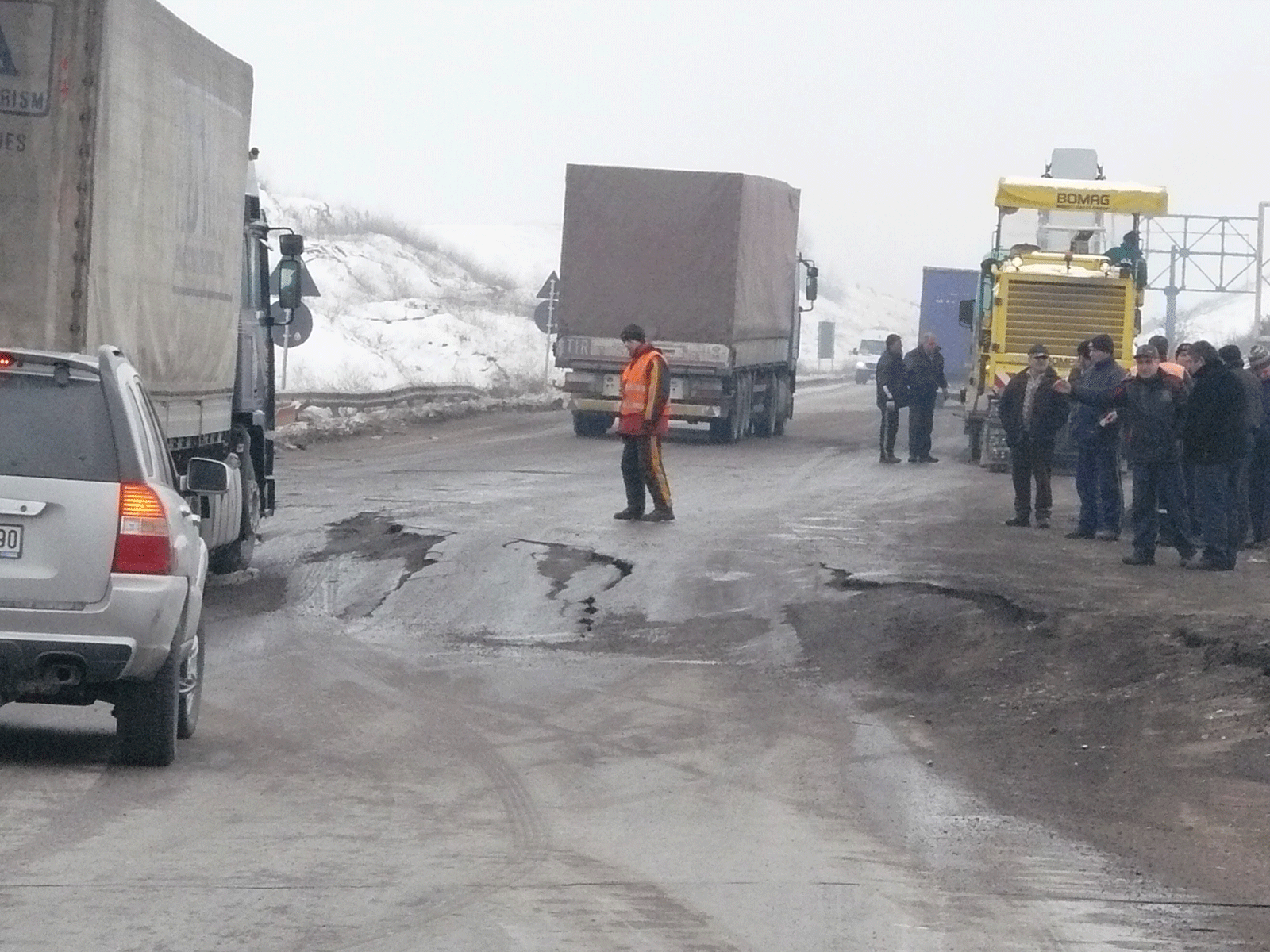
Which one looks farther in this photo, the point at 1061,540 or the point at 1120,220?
the point at 1120,220

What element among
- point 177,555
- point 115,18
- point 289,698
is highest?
point 115,18

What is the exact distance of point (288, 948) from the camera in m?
5.28

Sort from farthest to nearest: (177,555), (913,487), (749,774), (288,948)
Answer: (913,487) < (749,774) < (177,555) < (288,948)

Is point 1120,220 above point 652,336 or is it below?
above

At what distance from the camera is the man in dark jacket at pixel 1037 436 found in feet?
60.4

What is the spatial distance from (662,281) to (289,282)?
43.9 feet

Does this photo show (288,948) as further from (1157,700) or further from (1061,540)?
(1061,540)

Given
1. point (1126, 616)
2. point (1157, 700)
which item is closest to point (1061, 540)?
point (1126, 616)

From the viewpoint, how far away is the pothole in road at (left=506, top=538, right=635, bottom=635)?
44.8ft

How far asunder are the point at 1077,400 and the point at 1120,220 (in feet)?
35.1

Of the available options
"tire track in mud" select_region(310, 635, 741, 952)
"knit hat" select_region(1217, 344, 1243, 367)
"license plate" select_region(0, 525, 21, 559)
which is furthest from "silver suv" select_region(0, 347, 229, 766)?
"knit hat" select_region(1217, 344, 1243, 367)

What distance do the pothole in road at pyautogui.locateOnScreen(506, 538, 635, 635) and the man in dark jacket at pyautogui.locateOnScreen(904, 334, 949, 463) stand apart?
1219 centimetres

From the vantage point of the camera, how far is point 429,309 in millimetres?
90188

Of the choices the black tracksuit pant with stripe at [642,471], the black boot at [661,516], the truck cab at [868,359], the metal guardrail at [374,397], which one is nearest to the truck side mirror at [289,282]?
the black tracksuit pant with stripe at [642,471]
